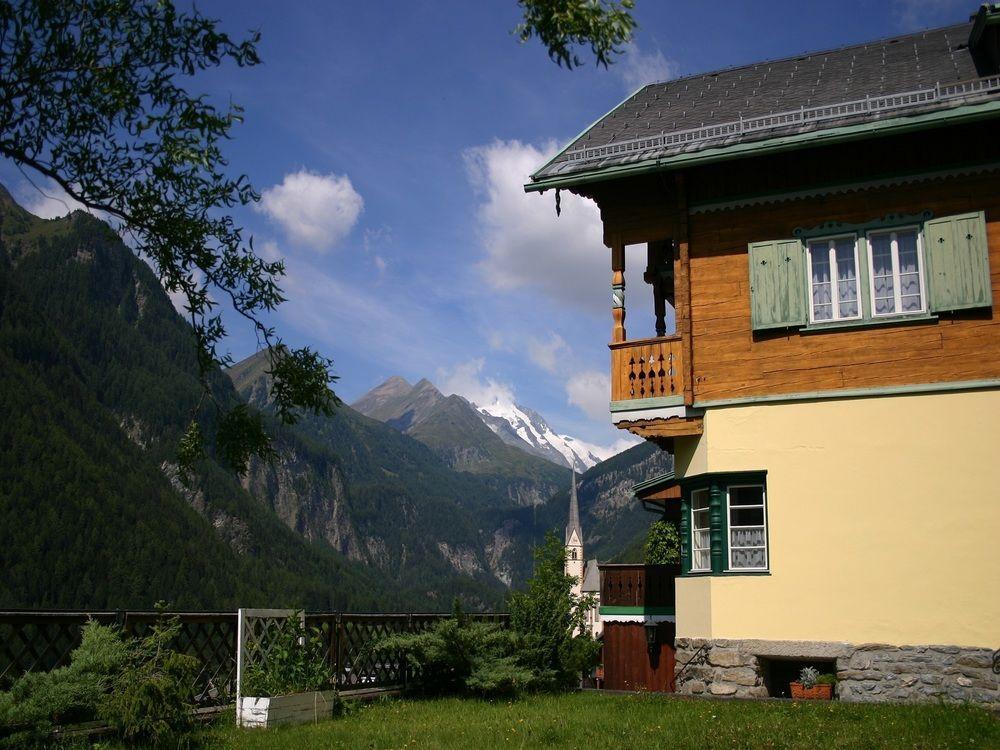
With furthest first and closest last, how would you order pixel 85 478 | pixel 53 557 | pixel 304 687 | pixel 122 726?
1. pixel 85 478
2. pixel 53 557
3. pixel 304 687
4. pixel 122 726

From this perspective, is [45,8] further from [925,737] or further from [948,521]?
[948,521]

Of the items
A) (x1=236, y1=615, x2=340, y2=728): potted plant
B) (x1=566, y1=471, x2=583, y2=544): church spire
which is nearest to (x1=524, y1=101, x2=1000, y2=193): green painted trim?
(x1=236, y1=615, x2=340, y2=728): potted plant

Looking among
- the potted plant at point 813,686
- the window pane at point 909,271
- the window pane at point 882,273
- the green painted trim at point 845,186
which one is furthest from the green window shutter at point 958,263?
the potted plant at point 813,686

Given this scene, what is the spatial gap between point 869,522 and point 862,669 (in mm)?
2220

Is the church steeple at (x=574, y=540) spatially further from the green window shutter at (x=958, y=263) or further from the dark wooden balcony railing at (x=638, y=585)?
the green window shutter at (x=958, y=263)

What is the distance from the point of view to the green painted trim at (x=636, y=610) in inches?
824

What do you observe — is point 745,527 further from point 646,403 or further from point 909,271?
point 909,271

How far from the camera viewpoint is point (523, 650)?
17.2m

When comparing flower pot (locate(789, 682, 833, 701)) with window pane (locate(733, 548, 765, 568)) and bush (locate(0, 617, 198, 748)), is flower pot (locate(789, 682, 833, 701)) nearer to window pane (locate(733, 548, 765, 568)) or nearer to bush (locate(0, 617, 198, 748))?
window pane (locate(733, 548, 765, 568))

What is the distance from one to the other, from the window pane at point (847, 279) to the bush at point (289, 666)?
9985 millimetres

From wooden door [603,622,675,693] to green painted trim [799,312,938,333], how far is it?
839cm

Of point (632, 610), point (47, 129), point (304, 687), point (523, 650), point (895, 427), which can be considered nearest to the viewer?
point (47, 129)

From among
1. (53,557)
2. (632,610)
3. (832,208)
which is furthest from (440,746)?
(53,557)

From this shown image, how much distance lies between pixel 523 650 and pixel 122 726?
321 inches
